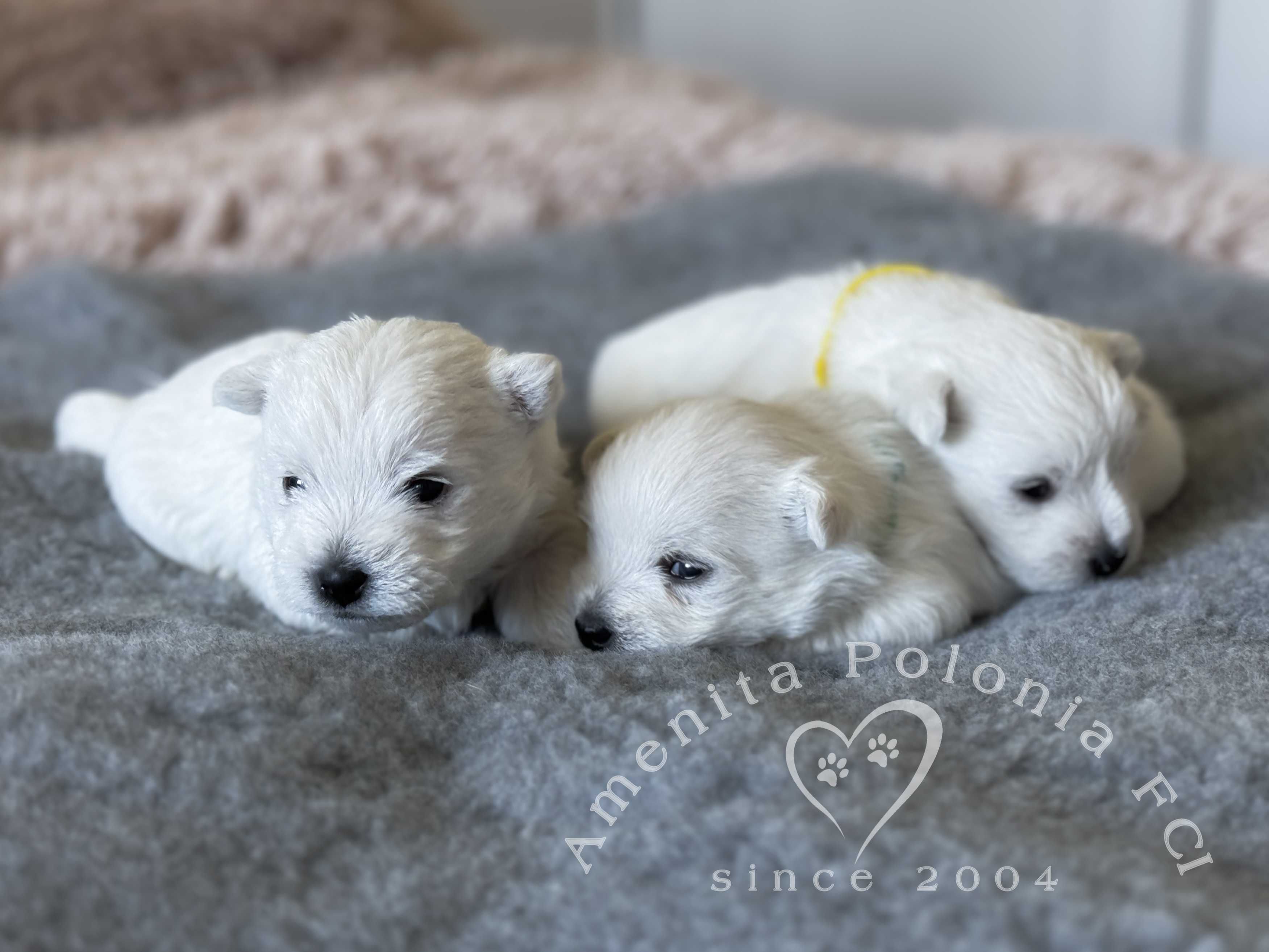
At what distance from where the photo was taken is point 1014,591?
5.92ft

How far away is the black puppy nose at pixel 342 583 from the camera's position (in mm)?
1396

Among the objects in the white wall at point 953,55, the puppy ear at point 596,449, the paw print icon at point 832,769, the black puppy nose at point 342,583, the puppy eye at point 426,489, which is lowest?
the white wall at point 953,55

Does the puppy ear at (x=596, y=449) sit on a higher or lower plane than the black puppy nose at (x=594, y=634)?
higher

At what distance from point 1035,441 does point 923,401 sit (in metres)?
0.17

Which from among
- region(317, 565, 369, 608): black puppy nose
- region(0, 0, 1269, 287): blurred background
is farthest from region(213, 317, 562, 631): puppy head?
region(0, 0, 1269, 287): blurred background

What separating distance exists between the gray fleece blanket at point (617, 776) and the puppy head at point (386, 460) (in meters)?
0.10

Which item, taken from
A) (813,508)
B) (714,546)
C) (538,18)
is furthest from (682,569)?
(538,18)

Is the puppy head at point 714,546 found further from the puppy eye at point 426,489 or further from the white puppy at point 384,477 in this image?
the puppy eye at point 426,489

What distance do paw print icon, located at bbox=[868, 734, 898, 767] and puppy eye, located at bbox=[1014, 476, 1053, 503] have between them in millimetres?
605

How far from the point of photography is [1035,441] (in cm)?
171

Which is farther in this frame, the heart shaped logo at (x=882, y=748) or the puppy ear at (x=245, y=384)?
the puppy ear at (x=245, y=384)

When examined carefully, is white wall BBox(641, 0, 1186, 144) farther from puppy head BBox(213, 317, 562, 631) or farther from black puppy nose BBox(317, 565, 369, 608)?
black puppy nose BBox(317, 565, 369, 608)

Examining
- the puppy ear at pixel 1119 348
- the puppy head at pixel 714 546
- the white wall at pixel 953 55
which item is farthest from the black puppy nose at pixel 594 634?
the white wall at pixel 953 55

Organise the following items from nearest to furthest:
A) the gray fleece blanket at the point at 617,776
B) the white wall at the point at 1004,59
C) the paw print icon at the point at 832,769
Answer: the gray fleece blanket at the point at 617,776 → the paw print icon at the point at 832,769 → the white wall at the point at 1004,59
